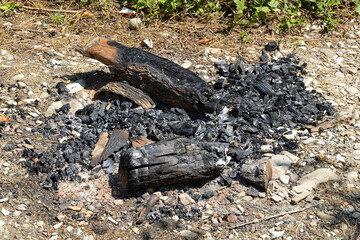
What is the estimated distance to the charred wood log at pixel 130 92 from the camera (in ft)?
13.6

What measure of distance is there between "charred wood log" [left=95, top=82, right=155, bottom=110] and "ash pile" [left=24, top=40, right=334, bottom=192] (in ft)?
0.22

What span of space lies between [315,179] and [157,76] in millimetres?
1760

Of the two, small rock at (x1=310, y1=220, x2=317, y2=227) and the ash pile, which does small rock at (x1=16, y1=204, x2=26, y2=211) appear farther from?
small rock at (x1=310, y1=220, x2=317, y2=227)

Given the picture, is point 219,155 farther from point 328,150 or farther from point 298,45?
point 298,45

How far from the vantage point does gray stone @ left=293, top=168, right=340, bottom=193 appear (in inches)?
133

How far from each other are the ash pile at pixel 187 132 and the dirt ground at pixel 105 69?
6.1 inches

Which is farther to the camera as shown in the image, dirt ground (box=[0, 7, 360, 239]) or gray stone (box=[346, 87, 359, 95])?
gray stone (box=[346, 87, 359, 95])

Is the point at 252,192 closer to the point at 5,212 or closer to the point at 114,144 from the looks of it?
the point at 114,144

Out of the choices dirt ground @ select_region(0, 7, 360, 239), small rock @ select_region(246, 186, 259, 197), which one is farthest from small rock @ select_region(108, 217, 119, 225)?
small rock @ select_region(246, 186, 259, 197)

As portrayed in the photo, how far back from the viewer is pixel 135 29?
221 inches

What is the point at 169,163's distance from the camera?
3258mm

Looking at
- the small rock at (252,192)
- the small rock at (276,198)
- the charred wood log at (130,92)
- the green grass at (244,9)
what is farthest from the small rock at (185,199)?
the green grass at (244,9)

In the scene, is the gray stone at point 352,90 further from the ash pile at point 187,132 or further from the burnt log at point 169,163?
the burnt log at point 169,163

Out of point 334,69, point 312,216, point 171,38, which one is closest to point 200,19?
point 171,38
